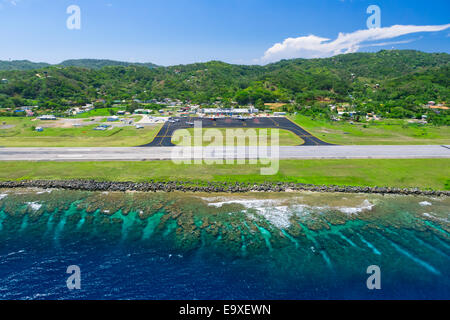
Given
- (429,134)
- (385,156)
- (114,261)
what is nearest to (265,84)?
(429,134)

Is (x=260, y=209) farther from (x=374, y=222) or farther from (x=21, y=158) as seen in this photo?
(x=21, y=158)

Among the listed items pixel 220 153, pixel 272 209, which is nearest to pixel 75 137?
pixel 220 153

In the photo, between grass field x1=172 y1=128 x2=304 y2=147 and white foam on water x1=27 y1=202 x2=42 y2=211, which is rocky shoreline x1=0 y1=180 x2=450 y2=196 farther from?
grass field x1=172 y1=128 x2=304 y2=147

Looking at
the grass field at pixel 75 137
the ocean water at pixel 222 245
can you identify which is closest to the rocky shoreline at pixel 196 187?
the ocean water at pixel 222 245

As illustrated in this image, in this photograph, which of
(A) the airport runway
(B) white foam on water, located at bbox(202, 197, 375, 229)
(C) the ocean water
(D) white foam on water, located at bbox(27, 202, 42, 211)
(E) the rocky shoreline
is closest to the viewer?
(C) the ocean water

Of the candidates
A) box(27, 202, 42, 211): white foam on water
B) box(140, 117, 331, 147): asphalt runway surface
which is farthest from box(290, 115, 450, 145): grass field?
box(27, 202, 42, 211): white foam on water

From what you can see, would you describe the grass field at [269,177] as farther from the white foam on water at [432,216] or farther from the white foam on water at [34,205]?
the white foam on water at [432,216]
